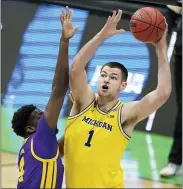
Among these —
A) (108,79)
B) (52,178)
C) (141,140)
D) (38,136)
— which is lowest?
(141,140)

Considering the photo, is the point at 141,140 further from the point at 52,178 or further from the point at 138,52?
the point at 52,178

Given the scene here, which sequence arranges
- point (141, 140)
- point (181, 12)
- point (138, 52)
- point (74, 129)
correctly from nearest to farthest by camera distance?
point (74, 129) → point (181, 12) → point (141, 140) → point (138, 52)

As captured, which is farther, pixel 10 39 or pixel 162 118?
pixel 10 39

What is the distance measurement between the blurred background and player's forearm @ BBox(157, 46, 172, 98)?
304cm

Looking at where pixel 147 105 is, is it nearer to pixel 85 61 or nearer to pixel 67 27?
pixel 85 61

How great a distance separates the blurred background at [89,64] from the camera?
7.62 metres

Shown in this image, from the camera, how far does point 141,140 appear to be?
324 inches

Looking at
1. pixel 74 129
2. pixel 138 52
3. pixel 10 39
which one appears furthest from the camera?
pixel 10 39

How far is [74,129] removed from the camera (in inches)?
153

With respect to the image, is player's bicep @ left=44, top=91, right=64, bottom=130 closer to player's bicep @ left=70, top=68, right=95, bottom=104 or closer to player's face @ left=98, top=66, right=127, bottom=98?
player's bicep @ left=70, top=68, right=95, bottom=104

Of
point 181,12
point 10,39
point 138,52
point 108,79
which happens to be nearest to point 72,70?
point 108,79

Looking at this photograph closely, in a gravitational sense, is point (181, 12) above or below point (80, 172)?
above

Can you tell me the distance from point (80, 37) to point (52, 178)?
5.78 metres

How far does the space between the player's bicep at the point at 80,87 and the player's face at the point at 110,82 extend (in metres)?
0.09
